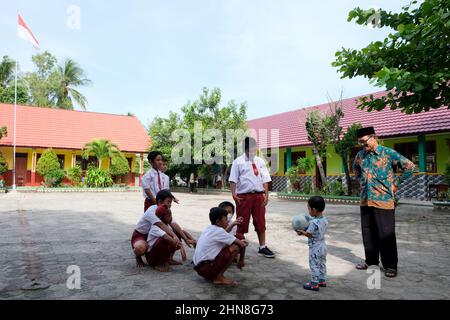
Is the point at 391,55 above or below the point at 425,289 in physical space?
above

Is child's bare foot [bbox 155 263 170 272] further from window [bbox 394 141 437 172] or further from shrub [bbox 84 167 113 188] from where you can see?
shrub [bbox 84 167 113 188]

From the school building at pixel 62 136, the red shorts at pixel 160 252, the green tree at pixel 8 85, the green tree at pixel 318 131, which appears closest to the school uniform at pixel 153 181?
the red shorts at pixel 160 252

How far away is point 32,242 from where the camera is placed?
5.75m

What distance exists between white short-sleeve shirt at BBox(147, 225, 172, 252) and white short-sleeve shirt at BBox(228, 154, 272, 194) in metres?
1.40

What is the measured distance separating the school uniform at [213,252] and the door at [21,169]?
78.5 feet

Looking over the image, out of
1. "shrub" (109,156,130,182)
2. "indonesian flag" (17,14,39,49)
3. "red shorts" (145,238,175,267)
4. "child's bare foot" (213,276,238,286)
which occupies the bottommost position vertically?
"child's bare foot" (213,276,238,286)

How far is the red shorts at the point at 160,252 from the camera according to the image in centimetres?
408

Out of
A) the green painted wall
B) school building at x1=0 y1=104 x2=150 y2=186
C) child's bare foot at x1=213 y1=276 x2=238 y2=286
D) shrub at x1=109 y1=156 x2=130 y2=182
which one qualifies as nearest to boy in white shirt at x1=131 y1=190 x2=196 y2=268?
child's bare foot at x1=213 y1=276 x2=238 y2=286

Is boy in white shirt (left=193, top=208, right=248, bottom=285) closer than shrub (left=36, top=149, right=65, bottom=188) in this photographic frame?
Yes

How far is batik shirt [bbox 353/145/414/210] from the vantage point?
4.15m

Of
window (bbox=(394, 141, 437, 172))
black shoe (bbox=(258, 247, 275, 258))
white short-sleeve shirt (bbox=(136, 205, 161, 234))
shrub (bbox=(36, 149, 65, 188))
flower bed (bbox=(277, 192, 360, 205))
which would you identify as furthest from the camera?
shrub (bbox=(36, 149, 65, 188))
